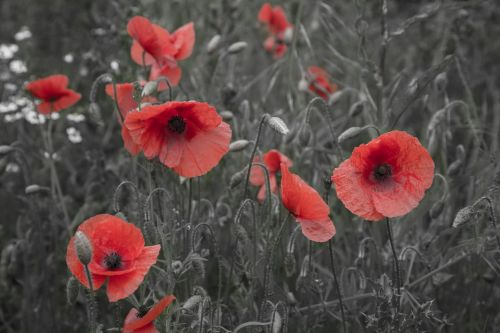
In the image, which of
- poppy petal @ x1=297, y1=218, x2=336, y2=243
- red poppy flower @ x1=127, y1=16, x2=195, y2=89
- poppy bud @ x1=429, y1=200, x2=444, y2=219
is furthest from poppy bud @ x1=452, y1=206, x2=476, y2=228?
red poppy flower @ x1=127, y1=16, x2=195, y2=89

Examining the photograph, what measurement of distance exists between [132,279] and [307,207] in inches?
20.2

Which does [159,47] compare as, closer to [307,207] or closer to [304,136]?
[304,136]

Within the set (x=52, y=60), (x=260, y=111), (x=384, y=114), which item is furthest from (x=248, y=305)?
(x=52, y=60)

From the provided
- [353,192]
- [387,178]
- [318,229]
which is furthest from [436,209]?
[318,229]

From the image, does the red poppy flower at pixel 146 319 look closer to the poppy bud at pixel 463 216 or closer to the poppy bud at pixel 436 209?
the poppy bud at pixel 463 216

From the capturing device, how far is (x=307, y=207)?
194cm

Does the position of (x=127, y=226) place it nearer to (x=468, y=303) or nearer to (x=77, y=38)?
(x=468, y=303)

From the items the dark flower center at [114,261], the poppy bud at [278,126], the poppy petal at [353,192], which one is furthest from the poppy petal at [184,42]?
the dark flower center at [114,261]

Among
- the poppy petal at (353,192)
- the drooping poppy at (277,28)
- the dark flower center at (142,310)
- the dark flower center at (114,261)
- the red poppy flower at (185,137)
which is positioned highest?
the red poppy flower at (185,137)

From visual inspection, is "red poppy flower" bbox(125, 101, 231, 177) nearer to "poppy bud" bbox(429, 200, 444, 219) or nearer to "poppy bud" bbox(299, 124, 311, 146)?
"poppy bud" bbox(299, 124, 311, 146)

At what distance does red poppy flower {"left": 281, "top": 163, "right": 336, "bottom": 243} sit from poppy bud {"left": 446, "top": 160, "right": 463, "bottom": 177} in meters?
0.91

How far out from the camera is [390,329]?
2.10 meters

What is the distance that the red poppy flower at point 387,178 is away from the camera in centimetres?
202

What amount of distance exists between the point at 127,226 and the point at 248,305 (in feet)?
1.83
